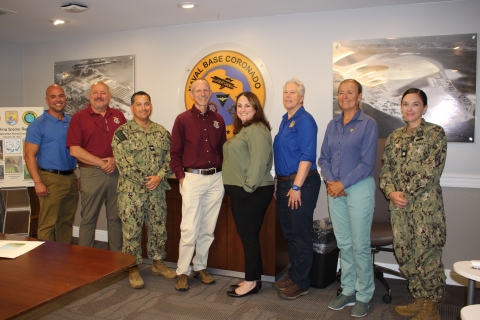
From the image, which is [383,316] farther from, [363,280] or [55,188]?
[55,188]

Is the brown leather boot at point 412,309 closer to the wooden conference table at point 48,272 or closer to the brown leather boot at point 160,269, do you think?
the brown leather boot at point 160,269

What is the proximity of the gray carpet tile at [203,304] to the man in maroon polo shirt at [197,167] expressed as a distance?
0.71 ft

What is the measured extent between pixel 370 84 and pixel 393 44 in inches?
15.7

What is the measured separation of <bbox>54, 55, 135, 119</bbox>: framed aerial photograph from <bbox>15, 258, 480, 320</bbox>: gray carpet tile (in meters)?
2.29

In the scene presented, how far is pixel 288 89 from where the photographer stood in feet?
10.2

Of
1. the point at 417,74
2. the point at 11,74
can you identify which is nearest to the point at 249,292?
the point at 417,74

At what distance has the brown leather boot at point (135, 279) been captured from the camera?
346cm

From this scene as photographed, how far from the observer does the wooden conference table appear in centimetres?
139

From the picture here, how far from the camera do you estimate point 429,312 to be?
276 cm

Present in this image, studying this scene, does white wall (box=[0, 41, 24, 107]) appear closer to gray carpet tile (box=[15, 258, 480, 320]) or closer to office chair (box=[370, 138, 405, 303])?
gray carpet tile (box=[15, 258, 480, 320])

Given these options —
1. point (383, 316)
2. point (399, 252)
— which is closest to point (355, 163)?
point (399, 252)

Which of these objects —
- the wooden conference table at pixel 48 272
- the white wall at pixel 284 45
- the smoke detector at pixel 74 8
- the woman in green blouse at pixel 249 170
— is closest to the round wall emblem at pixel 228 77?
the white wall at pixel 284 45

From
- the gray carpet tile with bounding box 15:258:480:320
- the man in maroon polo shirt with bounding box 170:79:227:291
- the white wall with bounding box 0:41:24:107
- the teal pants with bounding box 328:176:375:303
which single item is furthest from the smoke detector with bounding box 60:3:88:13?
the teal pants with bounding box 328:176:375:303

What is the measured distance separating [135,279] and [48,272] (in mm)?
1955
